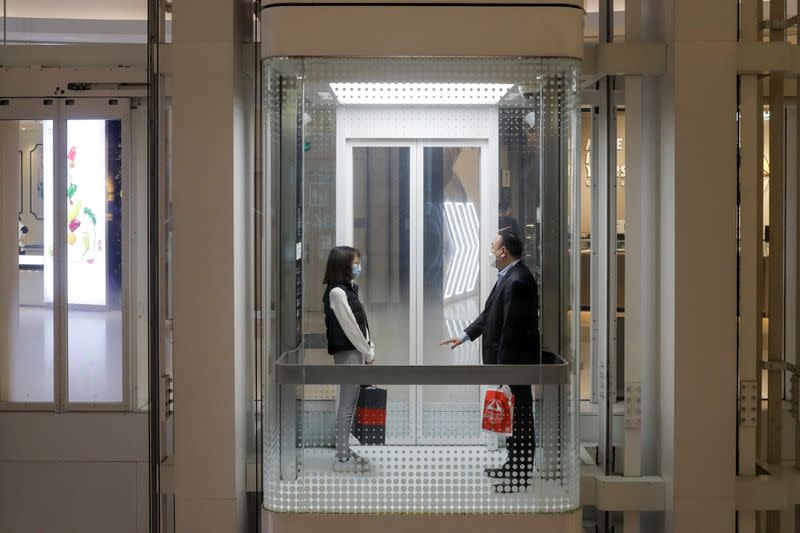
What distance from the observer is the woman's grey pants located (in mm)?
4539

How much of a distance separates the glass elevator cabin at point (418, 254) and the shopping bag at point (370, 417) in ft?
0.13

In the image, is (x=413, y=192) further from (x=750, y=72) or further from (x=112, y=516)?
(x=112, y=516)

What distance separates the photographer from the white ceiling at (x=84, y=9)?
27.2ft

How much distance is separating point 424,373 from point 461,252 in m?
0.59

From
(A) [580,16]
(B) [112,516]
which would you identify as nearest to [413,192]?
(A) [580,16]

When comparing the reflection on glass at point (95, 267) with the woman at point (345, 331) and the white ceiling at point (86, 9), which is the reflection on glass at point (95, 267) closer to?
the woman at point (345, 331)

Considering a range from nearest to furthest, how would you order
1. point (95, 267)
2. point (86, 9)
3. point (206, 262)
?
1. point (206, 262)
2. point (95, 267)
3. point (86, 9)

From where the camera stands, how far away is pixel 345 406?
456cm

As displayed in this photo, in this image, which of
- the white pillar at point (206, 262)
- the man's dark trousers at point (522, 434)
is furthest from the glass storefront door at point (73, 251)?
the man's dark trousers at point (522, 434)

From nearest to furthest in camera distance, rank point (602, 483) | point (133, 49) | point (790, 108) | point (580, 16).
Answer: point (580, 16) → point (602, 483) → point (133, 49) → point (790, 108)

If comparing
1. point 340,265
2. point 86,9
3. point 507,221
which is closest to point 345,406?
point 340,265

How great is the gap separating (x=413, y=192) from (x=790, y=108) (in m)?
2.70

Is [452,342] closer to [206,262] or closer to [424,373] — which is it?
[424,373]

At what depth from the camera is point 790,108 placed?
5.82 m
